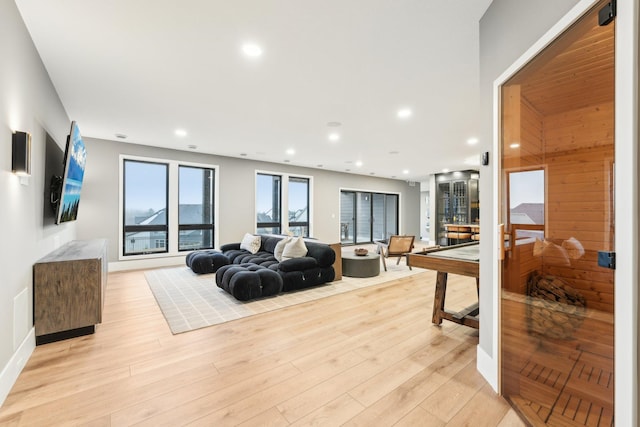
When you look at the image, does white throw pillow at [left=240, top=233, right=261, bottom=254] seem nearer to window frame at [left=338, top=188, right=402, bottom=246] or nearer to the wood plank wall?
window frame at [left=338, top=188, right=402, bottom=246]

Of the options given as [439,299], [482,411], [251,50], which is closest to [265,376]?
[482,411]

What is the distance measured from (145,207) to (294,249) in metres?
3.86

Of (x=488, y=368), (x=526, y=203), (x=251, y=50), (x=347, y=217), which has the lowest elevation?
(x=488, y=368)

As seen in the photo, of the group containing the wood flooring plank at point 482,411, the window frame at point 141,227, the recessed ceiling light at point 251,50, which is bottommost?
the wood flooring plank at point 482,411

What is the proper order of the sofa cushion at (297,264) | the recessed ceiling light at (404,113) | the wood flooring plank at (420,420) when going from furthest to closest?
the sofa cushion at (297,264)
the recessed ceiling light at (404,113)
the wood flooring plank at (420,420)

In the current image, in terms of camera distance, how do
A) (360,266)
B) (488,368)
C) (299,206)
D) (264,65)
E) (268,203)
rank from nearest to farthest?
(488,368) < (264,65) < (360,266) < (268,203) < (299,206)

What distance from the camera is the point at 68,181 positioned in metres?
2.87

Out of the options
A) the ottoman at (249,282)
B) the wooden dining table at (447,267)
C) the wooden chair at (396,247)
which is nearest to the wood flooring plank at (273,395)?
the wooden dining table at (447,267)

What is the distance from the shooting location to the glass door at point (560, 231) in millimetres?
1144

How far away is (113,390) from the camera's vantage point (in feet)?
6.16

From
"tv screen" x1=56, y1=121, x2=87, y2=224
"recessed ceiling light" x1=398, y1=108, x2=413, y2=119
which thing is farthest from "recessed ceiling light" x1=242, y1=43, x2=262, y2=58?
"recessed ceiling light" x1=398, y1=108, x2=413, y2=119

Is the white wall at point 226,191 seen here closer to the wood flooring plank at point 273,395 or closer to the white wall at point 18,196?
the white wall at point 18,196

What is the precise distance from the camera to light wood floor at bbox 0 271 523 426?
163 cm

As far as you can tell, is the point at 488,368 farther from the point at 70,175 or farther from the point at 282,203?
the point at 282,203
